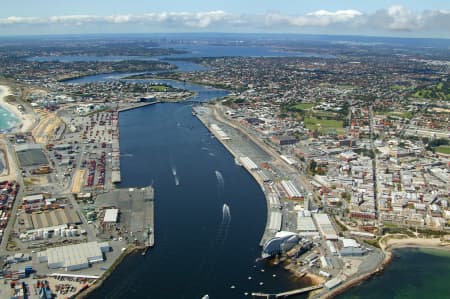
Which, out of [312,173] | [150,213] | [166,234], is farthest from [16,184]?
[312,173]

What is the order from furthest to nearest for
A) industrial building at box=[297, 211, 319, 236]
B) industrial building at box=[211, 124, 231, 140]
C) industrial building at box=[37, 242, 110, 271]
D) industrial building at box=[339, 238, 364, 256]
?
industrial building at box=[211, 124, 231, 140]
industrial building at box=[297, 211, 319, 236]
industrial building at box=[339, 238, 364, 256]
industrial building at box=[37, 242, 110, 271]

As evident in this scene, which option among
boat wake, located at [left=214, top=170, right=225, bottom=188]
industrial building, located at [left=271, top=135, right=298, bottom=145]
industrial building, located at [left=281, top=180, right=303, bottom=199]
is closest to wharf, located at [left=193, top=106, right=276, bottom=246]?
industrial building, located at [left=281, top=180, right=303, bottom=199]

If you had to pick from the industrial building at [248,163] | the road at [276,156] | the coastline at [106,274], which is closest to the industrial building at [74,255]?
the coastline at [106,274]

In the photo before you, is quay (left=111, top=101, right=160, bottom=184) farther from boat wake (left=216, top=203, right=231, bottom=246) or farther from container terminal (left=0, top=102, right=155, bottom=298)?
boat wake (left=216, top=203, right=231, bottom=246)

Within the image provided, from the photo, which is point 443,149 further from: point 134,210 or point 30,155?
point 30,155

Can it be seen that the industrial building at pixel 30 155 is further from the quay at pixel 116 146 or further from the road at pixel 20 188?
the quay at pixel 116 146

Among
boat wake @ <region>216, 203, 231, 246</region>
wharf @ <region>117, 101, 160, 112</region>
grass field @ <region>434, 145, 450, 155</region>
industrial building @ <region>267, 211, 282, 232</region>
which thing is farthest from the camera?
wharf @ <region>117, 101, 160, 112</region>

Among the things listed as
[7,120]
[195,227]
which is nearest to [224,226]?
[195,227]
